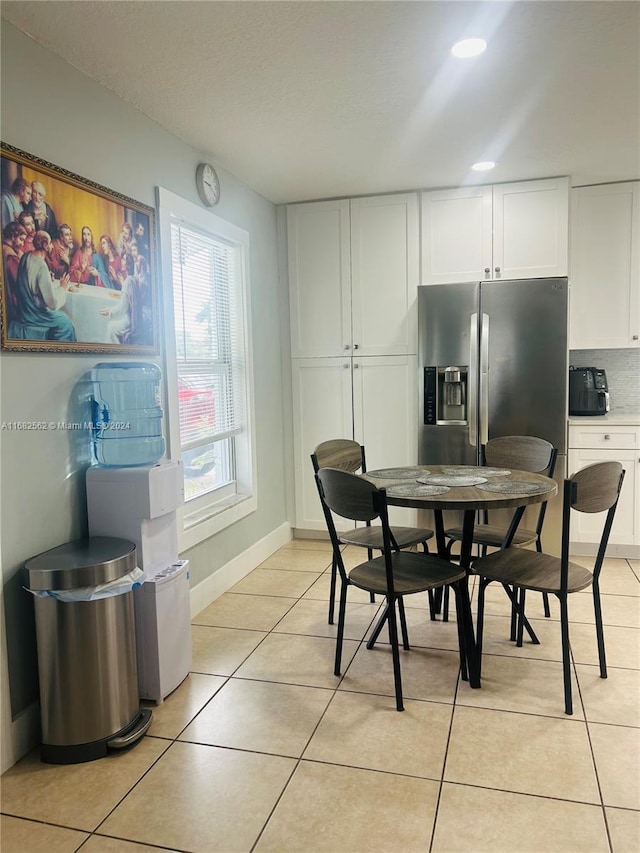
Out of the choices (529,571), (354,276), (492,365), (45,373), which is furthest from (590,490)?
(354,276)

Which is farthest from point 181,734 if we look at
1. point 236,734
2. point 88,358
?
point 88,358

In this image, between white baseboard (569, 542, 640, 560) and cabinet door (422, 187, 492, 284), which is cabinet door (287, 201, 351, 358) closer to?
cabinet door (422, 187, 492, 284)

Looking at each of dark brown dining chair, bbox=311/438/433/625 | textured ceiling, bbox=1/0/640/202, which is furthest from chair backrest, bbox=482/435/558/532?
textured ceiling, bbox=1/0/640/202

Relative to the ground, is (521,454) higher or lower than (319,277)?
lower

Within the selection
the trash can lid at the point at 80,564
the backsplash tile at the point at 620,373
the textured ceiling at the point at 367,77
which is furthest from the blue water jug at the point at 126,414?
the backsplash tile at the point at 620,373

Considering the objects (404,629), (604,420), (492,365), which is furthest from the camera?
(604,420)

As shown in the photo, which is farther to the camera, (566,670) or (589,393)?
(589,393)

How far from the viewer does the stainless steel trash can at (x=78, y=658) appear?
6.84 ft

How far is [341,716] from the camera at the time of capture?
2.36m

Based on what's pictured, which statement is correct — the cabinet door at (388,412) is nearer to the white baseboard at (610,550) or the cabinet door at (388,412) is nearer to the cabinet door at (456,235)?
the cabinet door at (456,235)

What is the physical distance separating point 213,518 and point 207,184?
6.17ft

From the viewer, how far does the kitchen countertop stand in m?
4.05

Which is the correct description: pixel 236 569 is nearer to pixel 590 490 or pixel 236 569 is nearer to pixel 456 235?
pixel 590 490

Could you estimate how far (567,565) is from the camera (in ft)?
7.75
